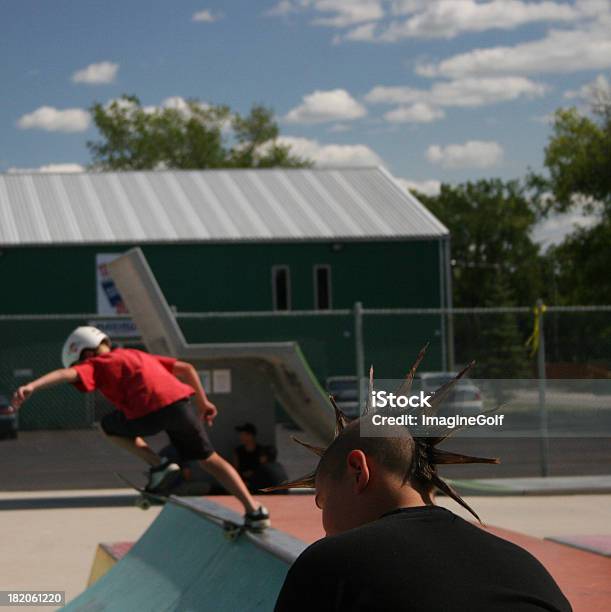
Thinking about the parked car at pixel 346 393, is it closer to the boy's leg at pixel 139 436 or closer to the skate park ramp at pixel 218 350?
the skate park ramp at pixel 218 350

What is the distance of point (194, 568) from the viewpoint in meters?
6.44

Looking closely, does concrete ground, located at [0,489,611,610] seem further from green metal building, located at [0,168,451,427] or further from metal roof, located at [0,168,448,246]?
metal roof, located at [0,168,448,246]

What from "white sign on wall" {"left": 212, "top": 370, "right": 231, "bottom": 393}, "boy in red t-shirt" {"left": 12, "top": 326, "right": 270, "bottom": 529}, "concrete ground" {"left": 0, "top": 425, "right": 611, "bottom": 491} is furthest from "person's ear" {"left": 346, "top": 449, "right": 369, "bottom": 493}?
"concrete ground" {"left": 0, "top": 425, "right": 611, "bottom": 491}

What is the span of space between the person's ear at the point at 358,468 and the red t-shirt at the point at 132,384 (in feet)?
19.9

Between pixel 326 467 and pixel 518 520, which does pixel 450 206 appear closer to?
pixel 518 520

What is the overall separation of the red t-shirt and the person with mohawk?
6.00 meters

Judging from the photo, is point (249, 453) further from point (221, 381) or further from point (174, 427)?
point (174, 427)

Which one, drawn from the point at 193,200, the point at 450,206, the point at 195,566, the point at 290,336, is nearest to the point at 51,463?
the point at 290,336

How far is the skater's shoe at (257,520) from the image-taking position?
6.20m

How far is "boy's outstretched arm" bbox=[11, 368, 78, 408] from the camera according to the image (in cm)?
722

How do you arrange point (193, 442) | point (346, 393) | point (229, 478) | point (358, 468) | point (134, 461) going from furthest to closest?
point (346, 393), point (134, 461), point (193, 442), point (229, 478), point (358, 468)

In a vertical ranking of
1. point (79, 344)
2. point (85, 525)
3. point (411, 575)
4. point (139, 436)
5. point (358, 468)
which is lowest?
point (85, 525)

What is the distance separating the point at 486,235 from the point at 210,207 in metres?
47.0

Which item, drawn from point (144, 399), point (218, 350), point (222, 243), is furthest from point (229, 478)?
point (222, 243)
